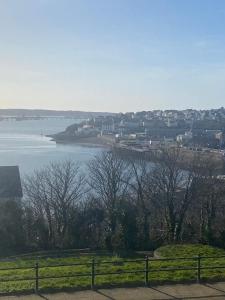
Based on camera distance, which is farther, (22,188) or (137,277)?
(22,188)

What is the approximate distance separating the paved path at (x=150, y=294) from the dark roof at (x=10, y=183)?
19438 mm

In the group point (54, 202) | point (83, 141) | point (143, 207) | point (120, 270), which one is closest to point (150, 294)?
point (120, 270)

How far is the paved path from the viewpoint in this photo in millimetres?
9938

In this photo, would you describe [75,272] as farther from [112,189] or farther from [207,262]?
[112,189]

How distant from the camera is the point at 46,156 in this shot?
6291 cm

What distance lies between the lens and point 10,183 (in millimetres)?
30891

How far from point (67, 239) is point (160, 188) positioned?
624 cm

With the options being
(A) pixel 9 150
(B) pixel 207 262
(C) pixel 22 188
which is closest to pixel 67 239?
(B) pixel 207 262

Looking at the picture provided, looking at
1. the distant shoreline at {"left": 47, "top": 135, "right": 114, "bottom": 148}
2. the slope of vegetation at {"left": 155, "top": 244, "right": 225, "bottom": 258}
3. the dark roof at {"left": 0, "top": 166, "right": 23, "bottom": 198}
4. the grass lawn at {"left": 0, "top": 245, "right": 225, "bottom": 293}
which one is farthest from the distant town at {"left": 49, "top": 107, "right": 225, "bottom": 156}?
the grass lawn at {"left": 0, "top": 245, "right": 225, "bottom": 293}

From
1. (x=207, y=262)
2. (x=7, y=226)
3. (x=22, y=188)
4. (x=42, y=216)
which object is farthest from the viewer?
(x=22, y=188)

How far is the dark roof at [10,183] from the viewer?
2941cm

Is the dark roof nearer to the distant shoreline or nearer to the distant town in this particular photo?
the distant town

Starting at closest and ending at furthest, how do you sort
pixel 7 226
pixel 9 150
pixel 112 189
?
pixel 7 226 → pixel 112 189 → pixel 9 150

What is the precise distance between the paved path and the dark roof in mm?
19438
